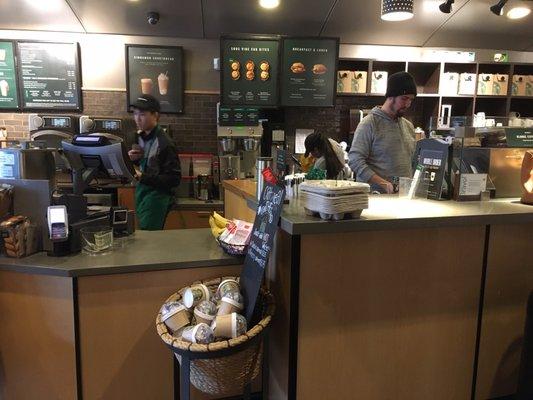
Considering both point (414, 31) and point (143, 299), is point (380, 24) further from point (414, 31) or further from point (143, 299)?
point (143, 299)

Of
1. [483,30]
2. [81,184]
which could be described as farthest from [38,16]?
[483,30]

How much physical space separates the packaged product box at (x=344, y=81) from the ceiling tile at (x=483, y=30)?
3.66ft

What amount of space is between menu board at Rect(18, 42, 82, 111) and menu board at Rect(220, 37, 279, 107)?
5.25 feet

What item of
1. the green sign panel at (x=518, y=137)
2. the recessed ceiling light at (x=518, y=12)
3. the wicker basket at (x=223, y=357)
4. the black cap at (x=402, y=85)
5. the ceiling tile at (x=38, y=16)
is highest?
the recessed ceiling light at (x=518, y=12)

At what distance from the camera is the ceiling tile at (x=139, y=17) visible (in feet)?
13.3

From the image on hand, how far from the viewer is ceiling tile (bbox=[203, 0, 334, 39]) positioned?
4121mm

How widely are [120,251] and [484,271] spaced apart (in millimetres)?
1696

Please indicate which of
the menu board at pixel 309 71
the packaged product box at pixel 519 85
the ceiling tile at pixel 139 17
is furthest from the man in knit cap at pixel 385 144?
the packaged product box at pixel 519 85

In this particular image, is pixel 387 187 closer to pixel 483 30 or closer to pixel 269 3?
pixel 269 3

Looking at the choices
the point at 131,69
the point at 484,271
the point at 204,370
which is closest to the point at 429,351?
the point at 484,271

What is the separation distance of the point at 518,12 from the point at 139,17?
12.8 ft

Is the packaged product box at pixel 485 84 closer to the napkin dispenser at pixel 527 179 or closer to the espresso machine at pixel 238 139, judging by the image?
the espresso machine at pixel 238 139

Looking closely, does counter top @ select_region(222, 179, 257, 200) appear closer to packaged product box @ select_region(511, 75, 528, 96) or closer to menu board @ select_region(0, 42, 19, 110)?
menu board @ select_region(0, 42, 19, 110)

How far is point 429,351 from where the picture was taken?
1.88 m
